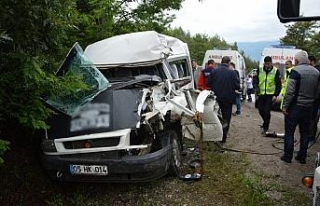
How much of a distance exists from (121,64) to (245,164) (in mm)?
2513

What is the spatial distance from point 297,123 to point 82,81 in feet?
11.5

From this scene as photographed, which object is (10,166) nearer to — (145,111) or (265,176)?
(145,111)

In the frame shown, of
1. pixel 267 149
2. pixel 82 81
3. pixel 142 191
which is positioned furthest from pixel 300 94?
pixel 82 81

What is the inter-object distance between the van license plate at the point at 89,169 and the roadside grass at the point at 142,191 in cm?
48

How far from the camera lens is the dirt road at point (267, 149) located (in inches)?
231

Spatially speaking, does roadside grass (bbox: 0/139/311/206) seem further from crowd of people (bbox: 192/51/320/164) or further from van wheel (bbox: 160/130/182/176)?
crowd of people (bbox: 192/51/320/164)

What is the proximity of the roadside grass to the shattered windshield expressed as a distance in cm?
121

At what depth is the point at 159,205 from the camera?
482cm

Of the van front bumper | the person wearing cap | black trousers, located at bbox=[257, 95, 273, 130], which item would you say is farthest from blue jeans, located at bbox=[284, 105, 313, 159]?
the van front bumper

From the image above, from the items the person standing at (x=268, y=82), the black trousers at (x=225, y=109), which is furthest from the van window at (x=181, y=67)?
the person standing at (x=268, y=82)

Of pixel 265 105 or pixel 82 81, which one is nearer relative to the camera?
pixel 82 81

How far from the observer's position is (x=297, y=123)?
20.2 ft

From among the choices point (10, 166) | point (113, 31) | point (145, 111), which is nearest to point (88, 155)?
point (145, 111)

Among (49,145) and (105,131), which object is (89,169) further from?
(49,145)
